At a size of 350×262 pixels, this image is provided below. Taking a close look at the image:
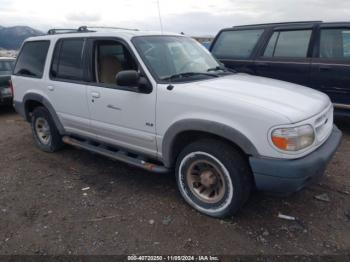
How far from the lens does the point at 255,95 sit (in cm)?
310

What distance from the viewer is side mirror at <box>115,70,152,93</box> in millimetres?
3340

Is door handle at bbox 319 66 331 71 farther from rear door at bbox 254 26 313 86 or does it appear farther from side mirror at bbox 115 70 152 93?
side mirror at bbox 115 70 152 93

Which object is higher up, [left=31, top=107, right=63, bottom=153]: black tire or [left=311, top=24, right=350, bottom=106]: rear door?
[left=311, top=24, right=350, bottom=106]: rear door

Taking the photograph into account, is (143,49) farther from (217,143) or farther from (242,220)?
(242,220)

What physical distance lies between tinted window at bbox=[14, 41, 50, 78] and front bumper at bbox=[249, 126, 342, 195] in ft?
11.8

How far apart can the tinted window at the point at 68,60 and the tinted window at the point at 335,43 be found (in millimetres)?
4048

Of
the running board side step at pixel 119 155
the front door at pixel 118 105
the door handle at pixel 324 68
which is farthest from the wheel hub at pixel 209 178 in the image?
the door handle at pixel 324 68

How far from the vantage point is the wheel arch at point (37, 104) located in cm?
484

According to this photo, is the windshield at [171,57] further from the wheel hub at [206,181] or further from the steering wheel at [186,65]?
the wheel hub at [206,181]

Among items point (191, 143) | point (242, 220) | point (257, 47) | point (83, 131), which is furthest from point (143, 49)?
point (257, 47)

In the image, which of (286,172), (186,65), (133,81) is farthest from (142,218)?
(186,65)

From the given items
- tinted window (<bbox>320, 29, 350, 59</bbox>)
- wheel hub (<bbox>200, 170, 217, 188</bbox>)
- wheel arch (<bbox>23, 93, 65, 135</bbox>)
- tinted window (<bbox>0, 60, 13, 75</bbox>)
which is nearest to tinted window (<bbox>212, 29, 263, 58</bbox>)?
tinted window (<bbox>320, 29, 350, 59</bbox>)

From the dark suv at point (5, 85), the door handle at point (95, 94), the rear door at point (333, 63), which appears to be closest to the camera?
the door handle at point (95, 94)

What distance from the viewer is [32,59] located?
5.14 meters
